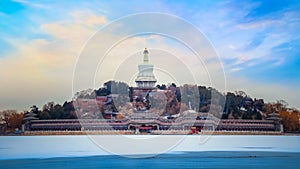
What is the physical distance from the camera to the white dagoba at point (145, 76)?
84500mm

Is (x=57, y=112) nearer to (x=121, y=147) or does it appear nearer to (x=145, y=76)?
(x=145, y=76)

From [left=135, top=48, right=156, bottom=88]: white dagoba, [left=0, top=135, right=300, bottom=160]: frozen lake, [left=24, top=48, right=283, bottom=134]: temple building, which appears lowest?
[left=0, top=135, right=300, bottom=160]: frozen lake

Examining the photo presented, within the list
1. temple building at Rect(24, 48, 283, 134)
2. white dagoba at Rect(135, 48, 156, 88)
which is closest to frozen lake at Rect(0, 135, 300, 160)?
temple building at Rect(24, 48, 283, 134)

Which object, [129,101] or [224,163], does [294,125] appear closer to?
[129,101]

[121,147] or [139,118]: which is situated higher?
[139,118]

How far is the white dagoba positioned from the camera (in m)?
84.5

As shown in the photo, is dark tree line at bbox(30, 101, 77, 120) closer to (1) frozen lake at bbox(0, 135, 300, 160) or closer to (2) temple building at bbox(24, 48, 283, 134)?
(2) temple building at bbox(24, 48, 283, 134)

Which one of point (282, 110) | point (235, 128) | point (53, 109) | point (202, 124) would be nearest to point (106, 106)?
point (53, 109)

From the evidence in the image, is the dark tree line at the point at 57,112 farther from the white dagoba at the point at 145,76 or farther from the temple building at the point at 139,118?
the white dagoba at the point at 145,76

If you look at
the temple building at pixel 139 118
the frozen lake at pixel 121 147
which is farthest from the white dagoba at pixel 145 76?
the frozen lake at pixel 121 147

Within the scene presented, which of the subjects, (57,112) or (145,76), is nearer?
(57,112)

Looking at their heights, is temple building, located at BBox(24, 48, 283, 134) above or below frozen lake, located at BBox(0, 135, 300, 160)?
above

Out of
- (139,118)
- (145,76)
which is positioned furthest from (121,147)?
(145,76)

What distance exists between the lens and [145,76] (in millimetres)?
85688
